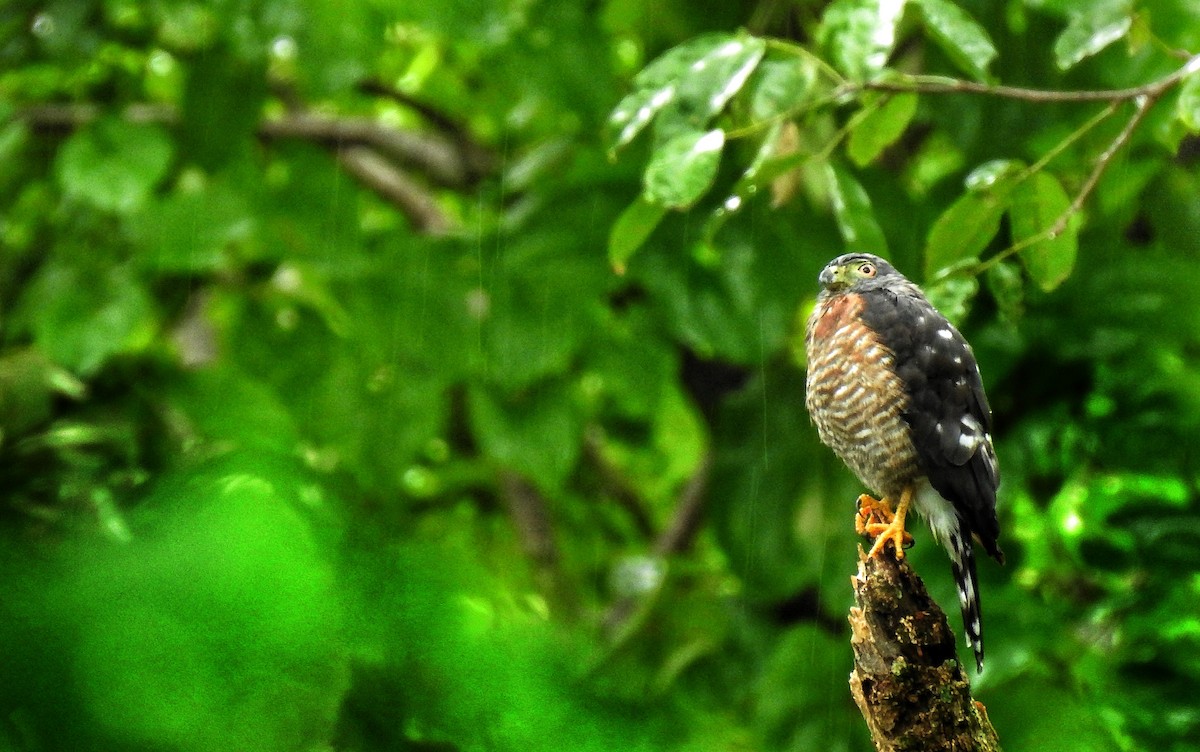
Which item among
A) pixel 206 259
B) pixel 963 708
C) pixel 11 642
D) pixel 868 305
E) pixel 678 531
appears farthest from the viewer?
pixel 678 531

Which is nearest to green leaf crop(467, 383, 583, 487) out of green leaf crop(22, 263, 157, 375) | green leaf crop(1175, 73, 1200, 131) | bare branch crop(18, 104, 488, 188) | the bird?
green leaf crop(22, 263, 157, 375)

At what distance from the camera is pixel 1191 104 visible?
43.1 inches

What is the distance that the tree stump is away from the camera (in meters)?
0.84

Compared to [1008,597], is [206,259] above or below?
above

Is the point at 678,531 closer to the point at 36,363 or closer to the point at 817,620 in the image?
the point at 817,620

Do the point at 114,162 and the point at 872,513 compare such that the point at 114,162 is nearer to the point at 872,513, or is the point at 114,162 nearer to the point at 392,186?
the point at 392,186

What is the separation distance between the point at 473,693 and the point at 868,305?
0.62m

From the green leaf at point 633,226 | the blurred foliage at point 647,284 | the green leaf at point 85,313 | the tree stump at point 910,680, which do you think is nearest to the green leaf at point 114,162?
the blurred foliage at point 647,284

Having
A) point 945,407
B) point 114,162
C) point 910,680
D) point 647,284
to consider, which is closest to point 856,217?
point 945,407

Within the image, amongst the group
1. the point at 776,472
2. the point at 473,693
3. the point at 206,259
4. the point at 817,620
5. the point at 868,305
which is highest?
the point at 473,693

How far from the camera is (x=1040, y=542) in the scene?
1892 mm

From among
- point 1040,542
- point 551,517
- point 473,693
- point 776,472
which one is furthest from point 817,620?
point 473,693

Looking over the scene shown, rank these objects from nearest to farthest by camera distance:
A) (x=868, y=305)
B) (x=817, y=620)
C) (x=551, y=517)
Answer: (x=868, y=305) < (x=817, y=620) < (x=551, y=517)

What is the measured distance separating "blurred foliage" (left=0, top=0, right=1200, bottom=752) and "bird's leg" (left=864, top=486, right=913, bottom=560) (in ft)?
0.59
